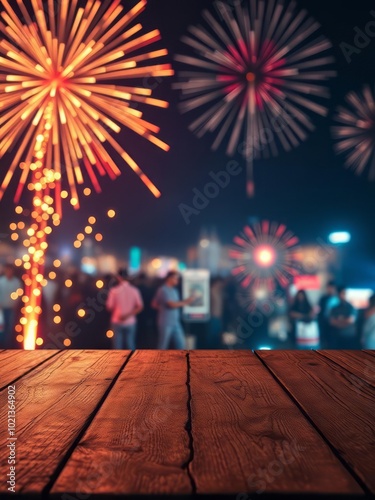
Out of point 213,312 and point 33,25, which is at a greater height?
point 33,25

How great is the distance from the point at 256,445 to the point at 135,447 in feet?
0.49

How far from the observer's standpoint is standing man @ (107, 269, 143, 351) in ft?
16.6

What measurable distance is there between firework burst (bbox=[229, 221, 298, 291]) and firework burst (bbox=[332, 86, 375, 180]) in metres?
1.54

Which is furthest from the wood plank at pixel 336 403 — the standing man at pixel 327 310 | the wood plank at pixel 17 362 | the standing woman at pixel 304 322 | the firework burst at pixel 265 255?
the firework burst at pixel 265 255

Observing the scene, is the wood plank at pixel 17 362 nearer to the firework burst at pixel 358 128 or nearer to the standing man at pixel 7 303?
the standing man at pixel 7 303

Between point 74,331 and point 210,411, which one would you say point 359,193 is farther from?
point 210,411

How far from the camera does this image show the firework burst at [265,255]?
A: 7.93 meters

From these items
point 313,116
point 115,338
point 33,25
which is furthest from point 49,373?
point 313,116

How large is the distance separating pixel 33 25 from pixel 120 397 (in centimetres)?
464

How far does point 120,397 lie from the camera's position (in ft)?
2.98

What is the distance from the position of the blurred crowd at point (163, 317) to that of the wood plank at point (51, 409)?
3536mm

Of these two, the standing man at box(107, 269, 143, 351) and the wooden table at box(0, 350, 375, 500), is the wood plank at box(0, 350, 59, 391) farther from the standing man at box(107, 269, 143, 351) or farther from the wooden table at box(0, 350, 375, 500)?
the standing man at box(107, 269, 143, 351)

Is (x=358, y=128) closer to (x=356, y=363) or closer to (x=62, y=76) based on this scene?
(x=62, y=76)

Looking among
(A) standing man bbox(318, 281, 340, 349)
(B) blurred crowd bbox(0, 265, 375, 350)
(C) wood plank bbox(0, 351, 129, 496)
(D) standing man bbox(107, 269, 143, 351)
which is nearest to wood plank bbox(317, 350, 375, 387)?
(C) wood plank bbox(0, 351, 129, 496)
